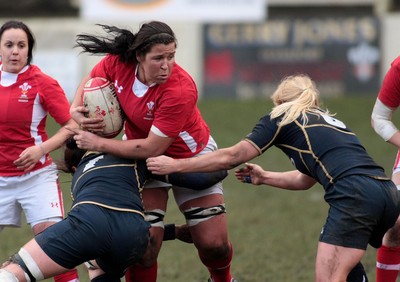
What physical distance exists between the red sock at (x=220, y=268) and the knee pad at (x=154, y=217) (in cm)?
51

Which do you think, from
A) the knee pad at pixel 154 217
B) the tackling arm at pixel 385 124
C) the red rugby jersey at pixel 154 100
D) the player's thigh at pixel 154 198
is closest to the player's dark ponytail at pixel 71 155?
the red rugby jersey at pixel 154 100

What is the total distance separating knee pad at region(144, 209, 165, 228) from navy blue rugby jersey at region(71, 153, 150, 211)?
383 millimetres

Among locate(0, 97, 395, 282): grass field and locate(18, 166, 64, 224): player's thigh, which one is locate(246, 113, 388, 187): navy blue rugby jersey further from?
locate(0, 97, 395, 282): grass field

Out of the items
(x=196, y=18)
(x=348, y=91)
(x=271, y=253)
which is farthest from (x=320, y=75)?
(x=271, y=253)

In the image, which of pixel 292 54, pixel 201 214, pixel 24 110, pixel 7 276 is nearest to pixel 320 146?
pixel 201 214

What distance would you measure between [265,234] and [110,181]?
4.14 meters

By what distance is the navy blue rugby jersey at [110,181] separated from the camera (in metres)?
5.73

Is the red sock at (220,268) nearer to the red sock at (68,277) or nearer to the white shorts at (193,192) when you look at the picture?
the white shorts at (193,192)

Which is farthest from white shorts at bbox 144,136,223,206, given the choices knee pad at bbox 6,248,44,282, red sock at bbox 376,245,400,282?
knee pad at bbox 6,248,44,282

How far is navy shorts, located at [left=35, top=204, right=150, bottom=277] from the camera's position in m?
5.52

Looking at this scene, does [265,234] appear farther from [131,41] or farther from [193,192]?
[131,41]

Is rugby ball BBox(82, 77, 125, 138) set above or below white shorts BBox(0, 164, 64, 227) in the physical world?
above

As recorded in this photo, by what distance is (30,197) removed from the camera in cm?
679

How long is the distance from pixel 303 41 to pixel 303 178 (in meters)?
13.6
